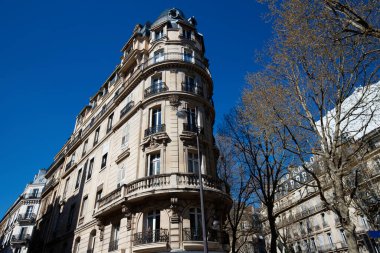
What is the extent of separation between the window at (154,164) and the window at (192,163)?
1787 mm

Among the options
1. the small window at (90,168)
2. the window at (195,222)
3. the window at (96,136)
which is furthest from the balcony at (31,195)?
the window at (195,222)

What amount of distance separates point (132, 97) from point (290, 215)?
29017 mm

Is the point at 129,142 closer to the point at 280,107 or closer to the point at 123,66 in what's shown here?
the point at 123,66

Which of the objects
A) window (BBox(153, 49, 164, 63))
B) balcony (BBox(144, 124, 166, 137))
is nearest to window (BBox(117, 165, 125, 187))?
balcony (BBox(144, 124, 166, 137))

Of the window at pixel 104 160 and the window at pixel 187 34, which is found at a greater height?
the window at pixel 187 34

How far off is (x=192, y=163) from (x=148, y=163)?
2.58 meters

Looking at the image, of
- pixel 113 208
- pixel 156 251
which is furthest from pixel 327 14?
pixel 113 208

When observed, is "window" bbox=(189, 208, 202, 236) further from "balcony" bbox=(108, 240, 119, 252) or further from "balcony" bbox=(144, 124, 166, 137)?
"balcony" bbox=(144, 124, 166, 137)

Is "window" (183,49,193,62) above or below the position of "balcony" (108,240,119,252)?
above

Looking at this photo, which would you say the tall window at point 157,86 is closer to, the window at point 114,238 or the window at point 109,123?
the window at point 109,123

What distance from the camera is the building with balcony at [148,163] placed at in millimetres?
12203

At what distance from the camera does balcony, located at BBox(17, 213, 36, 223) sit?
1452 inches

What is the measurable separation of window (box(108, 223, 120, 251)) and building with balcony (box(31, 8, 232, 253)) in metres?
0.05

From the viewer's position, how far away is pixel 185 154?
1414 centimetres
